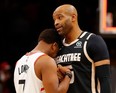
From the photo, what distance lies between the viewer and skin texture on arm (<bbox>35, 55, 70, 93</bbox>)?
15.0 feet

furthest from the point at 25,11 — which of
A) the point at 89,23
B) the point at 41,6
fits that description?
the point at 89,23

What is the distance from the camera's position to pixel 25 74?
4.75 m

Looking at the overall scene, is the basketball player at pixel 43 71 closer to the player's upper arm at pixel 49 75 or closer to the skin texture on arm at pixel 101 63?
the player's upper arm at pixel 49 75

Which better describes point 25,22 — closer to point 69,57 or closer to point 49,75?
point 69,57

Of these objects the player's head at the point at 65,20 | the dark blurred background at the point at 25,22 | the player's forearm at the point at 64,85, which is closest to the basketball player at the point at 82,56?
the player's head at the point at 65,20

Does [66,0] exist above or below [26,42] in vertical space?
above

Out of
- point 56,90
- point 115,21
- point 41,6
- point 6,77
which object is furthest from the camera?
point 41,6

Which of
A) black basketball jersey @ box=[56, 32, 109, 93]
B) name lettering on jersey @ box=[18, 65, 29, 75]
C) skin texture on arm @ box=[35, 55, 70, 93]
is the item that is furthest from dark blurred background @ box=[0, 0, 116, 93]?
skin texture on arm @ box=[35, 55, 70, 93]

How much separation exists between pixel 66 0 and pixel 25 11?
5.81ft

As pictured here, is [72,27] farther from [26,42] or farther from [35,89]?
[26,42]

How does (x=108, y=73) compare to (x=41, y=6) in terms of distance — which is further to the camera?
(x=41, y=6)

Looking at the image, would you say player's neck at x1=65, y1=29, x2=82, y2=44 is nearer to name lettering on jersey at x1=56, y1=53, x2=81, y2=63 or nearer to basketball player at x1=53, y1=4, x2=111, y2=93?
basketball player at x1=53, y1=4, x2=111, y2=93

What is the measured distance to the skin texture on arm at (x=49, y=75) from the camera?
4.58 m

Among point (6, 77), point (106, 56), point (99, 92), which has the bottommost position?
point (6, 77)
